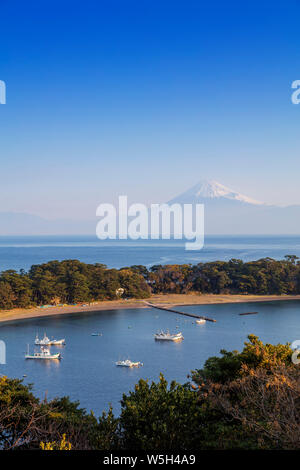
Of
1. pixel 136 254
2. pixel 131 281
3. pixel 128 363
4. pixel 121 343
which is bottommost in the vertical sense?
pixel 121 343

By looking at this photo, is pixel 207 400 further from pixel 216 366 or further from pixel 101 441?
pixel 101 441

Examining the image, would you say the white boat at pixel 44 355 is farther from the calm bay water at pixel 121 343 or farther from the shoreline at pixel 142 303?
the shoreline at pixel 142 303

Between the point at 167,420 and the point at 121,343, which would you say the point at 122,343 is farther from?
the point at 167,420

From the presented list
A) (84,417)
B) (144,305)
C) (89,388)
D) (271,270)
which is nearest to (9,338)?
(89,388)

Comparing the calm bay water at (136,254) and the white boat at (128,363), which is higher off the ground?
the calm bay water at (136,254)

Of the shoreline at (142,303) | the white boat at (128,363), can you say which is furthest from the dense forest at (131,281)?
the white boat at (128,363)

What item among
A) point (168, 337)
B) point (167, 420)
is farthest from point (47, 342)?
point (167, 420)
